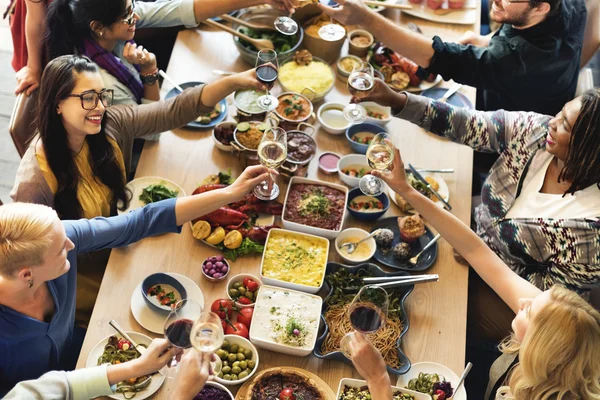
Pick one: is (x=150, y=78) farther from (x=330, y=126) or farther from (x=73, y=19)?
(x=330, y=126)

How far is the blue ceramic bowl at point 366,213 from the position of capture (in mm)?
2963

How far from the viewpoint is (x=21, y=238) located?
7.04 feet

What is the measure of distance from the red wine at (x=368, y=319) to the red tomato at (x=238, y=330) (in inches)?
19.6

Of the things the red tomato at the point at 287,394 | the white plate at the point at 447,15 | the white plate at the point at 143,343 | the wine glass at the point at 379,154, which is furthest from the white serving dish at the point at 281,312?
the white plate at the point at 447,15

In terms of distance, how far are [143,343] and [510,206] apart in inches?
70.5

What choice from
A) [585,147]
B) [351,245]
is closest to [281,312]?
[351,245]

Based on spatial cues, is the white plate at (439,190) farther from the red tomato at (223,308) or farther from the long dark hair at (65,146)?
the long dark hair at (65,146)

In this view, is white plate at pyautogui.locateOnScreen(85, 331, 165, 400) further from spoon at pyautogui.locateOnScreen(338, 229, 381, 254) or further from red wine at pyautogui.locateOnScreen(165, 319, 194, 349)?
spoon at pyautogui.locateOnScreen(338, 229, 381, 254)

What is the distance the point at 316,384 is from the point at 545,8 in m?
2.15

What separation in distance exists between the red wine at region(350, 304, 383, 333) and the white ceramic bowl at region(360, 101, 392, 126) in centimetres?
135

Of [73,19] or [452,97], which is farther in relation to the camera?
[452,97]

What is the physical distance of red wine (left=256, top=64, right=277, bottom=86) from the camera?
3.00 m

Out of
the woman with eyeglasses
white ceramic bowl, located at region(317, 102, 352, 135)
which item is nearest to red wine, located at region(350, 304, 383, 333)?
white ceramic bowl, located at region(317, 102, 352, 135)

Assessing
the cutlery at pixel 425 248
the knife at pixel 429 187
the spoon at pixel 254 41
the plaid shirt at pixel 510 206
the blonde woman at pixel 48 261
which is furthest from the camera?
the spoon at pixel 254 41
